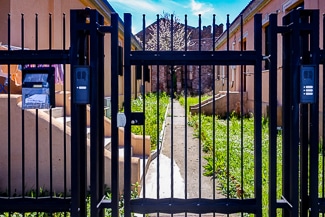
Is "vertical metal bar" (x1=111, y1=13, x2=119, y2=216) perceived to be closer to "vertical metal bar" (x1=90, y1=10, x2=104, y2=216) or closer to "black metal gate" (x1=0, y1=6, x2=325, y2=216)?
"black metal gate" (x1=0, y1=6, x2=325, y2=216)

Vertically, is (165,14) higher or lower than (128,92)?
higher

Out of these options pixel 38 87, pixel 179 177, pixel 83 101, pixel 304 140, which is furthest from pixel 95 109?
pixel 179 177

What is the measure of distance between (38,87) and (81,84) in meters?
0.41

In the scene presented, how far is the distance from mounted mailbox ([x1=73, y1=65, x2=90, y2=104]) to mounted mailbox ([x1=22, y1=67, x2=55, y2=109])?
0.92ft

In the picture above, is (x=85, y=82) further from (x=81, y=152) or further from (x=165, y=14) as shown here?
(x=165, y=14)

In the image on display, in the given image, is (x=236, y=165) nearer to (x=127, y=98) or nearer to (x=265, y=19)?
(x=127, y=98)

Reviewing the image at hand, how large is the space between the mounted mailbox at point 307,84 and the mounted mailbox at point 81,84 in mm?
Answer: 1596

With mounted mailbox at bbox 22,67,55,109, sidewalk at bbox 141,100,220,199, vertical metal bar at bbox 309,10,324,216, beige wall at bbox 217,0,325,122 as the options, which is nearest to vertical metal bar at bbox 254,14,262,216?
vertical metal bar at bbox 309,10,324,216

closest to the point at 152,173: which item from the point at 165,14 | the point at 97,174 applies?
the point at 97,174

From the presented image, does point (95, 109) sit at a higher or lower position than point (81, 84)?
lower

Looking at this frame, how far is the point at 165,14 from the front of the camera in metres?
26.9

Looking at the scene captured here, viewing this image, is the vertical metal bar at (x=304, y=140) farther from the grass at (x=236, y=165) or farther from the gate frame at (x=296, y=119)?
the grass at (x=236, y=165)

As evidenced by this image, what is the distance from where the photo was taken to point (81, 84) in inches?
97.0

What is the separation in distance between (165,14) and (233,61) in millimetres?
25390
